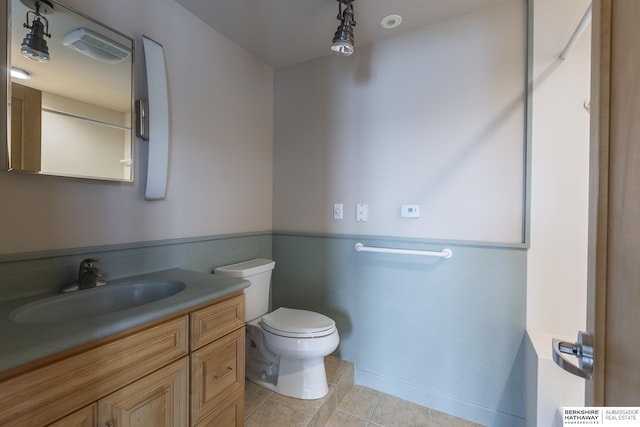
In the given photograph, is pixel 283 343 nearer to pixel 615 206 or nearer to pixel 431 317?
pixel 431 317

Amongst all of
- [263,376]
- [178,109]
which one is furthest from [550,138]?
[263,376]

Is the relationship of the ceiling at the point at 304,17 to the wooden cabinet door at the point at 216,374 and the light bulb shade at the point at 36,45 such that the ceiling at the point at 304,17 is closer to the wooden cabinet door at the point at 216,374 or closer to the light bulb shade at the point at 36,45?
the light bulb shade at the point at 36,45

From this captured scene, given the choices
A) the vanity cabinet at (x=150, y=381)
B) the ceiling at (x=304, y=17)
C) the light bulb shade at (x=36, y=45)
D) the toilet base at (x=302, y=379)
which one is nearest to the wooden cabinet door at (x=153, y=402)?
the vanity cabinet at (x=150, y=381)

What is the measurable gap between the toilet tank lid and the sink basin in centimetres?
46

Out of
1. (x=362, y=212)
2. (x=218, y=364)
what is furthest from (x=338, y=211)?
(x=218, y=364)

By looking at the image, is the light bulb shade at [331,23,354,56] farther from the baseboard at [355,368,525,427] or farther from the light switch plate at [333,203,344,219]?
the baseboard at [355,368,525,427]

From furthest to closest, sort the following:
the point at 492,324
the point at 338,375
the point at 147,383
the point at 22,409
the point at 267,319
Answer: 1. the point at 338,375
2. the point at 267,319
3. the point at 492,324
4. the point at 147,383
5. the point at 22,409

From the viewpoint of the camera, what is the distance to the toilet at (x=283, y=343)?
1513 millimetres

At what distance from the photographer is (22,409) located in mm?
617

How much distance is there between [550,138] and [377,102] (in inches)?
39.4

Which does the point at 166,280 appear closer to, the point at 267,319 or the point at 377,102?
the point at 267,319

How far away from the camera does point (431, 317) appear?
1672 millimetres

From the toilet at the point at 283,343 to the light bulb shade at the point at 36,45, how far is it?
4.14 feet

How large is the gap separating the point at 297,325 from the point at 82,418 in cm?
100
